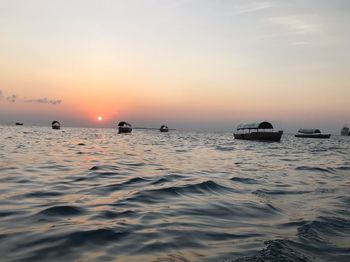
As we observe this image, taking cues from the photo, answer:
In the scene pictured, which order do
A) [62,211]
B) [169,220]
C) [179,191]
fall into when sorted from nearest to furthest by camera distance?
[169,220] < [62,211] < [179,191]

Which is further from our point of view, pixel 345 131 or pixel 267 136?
pixel 345 131

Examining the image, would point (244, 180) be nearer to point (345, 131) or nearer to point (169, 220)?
point (169, 220)

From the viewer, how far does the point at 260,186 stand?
12523 millimetres

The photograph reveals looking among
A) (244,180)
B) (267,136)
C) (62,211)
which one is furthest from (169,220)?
(267,136)

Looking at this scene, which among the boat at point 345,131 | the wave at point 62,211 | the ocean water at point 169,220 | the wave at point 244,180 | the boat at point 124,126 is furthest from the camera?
the boat at point 345,131

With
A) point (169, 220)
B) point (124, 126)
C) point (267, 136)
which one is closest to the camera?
point (169, 220)

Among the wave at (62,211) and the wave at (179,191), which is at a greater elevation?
the wave at (62,211)

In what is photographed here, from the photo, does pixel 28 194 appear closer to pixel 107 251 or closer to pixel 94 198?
pixel 94 198

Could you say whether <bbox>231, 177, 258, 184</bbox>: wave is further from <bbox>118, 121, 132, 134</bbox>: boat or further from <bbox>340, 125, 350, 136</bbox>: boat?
<bbox>340, 125, 350, 136</bbox>: boat

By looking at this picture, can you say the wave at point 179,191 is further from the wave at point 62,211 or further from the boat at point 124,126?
the boat at point 124,126

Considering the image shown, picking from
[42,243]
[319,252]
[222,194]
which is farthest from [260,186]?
[42,243]

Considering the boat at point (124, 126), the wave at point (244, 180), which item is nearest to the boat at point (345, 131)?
the boat at point (124, 126)

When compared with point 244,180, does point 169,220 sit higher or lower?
higher

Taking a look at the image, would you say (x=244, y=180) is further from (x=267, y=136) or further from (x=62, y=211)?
(x=267, y=136)
